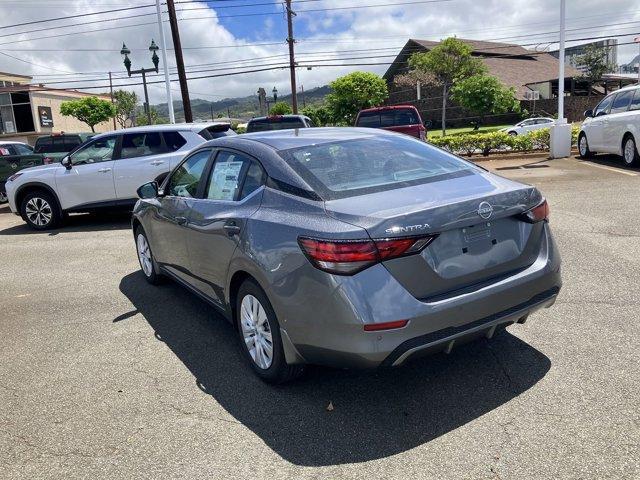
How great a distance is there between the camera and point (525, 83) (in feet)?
181

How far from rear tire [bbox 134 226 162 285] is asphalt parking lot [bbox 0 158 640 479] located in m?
0.55

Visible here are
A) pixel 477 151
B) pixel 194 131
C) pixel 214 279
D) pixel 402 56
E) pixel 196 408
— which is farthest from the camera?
pixel 402 56

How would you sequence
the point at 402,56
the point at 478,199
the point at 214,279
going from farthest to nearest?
1. the point at 402,56
2. the point at 214,279
3. the point at 478,199

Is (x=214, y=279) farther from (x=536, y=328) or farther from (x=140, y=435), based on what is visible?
(x=536, y=328)

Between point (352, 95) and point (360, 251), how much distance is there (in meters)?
44.3

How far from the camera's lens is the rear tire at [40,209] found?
10438mm

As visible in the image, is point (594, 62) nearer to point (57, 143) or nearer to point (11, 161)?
point (57, 143)

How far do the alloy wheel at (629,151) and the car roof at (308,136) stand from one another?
10015mm

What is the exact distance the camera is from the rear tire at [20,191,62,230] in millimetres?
10438

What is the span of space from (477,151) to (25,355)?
16394 mm

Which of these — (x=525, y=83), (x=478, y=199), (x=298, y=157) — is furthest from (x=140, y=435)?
(x=525, y=83)

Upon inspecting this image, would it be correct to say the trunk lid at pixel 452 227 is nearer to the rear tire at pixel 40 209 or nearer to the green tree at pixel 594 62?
the rear tire at pixel 40 209


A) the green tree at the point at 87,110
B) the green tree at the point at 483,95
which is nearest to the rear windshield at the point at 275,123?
the green tree at the point at 483,95

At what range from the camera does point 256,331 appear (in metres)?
3.70
